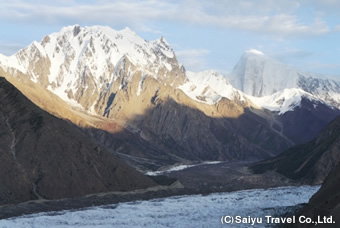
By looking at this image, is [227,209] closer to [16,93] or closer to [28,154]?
[28,154]

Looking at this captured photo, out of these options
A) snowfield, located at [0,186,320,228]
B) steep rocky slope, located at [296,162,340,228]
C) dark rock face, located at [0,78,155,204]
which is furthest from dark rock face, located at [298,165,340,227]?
dark rock face, located at [0,78,155,204]

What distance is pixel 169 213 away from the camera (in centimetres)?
11544

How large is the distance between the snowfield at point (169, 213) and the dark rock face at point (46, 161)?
50.2ft

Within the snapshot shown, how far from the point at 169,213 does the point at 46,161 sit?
41.3 m

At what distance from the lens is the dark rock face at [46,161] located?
449 feet

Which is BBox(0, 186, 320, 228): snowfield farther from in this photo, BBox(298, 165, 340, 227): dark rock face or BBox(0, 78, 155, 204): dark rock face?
BBox(0, 78, 155, 204): dark rock face

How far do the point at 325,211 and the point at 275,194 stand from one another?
7455cm

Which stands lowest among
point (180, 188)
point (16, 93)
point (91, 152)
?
point (180, 188)

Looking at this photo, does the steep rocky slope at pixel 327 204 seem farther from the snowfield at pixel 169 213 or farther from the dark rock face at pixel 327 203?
the snowfield at pixel 169 213

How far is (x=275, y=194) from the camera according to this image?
479ft

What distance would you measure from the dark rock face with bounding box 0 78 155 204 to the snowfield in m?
15.3

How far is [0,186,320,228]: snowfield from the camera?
335 feet

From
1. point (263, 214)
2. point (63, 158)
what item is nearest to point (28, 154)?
point (63, 158)

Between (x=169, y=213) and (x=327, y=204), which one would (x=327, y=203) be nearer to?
(x=327, y=204)
